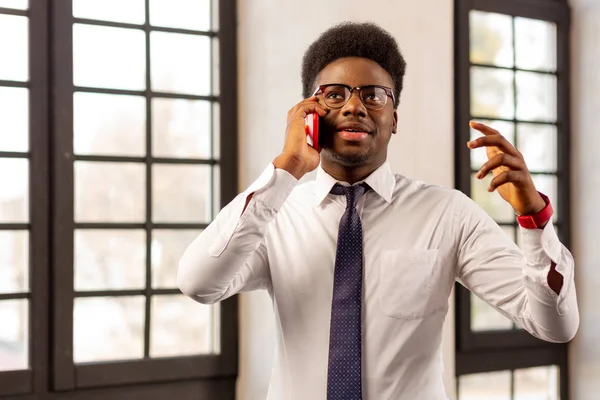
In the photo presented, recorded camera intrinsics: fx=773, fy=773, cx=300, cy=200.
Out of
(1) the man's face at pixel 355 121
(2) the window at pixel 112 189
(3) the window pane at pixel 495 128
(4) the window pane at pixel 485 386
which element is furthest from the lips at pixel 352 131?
(4) the window pane at pixel 485 386

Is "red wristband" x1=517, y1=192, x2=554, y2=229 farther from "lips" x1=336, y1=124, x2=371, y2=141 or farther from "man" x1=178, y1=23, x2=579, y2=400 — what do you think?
"lips" x1=336, y1=124, x2=371, y2=141

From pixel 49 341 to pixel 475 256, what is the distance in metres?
1.47

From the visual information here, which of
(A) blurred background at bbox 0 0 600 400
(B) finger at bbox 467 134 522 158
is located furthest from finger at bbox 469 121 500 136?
(A) blurred background at bbox 0 0 600 400

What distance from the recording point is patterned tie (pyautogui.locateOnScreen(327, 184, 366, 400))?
1.65 meters

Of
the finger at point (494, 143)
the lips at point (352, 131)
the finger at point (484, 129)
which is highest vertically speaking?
the lips at point (352, 131)

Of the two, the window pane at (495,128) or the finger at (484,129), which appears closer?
the finger at (484,129)

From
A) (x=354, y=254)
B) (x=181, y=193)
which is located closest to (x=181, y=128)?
(x=181, y=193)

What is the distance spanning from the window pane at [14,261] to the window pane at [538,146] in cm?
210

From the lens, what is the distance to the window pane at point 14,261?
2.47 metres

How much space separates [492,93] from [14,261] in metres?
2.02

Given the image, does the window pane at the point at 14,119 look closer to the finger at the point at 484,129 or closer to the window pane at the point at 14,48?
the window pane at the point at 14,48

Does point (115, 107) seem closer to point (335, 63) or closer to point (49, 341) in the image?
point (49, 341)

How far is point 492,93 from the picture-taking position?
10.8ft

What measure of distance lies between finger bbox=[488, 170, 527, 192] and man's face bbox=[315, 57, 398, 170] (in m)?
0.40
